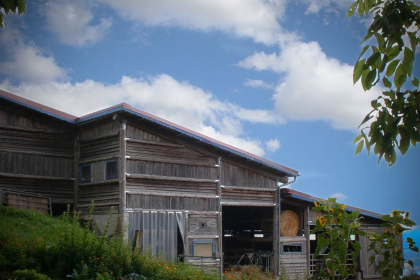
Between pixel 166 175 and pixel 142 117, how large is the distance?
279 cm

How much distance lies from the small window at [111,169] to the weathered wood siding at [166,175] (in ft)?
2.34

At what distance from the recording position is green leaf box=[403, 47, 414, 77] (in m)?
3.37

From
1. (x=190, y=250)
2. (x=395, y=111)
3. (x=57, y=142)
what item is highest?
(x=57, y=142)

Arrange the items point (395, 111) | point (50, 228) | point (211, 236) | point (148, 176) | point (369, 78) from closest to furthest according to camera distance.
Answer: point (369, 78) < point (395, 111) < point (50, 228) < point (148, 176) < point (211, 236)

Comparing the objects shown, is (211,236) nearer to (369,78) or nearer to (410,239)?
(410,239)

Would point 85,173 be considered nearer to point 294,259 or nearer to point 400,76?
point 294,259

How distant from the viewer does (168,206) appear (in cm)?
2011

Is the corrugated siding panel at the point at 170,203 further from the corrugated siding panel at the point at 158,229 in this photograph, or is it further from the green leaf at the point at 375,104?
the green leaf at the point at 375,104

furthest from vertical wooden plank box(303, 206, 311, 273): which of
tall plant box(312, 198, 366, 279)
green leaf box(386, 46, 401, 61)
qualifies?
green leaf box(386, 46, 401, 61)

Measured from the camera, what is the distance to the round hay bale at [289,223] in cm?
2377

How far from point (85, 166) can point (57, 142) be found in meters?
1.81

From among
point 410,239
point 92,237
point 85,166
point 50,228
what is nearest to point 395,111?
point 410,239

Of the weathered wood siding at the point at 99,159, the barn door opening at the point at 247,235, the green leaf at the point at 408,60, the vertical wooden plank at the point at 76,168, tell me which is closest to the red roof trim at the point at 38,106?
the weathered wood siding at the point at 99,159

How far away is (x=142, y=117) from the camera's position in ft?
62.5
